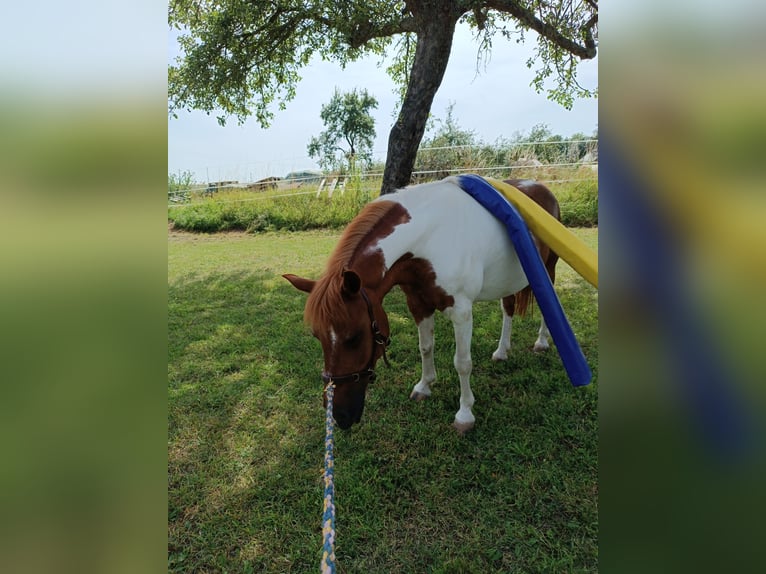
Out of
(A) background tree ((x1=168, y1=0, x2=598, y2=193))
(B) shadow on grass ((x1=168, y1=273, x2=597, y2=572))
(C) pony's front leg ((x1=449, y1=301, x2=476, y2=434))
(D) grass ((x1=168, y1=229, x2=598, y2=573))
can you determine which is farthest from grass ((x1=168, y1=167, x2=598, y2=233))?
(C) pony's front leg ((x1=449, y1=301, x2=476, y2=434))

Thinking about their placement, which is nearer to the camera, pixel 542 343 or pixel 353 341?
pixel 353 341

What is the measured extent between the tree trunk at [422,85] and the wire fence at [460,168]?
6711 mm

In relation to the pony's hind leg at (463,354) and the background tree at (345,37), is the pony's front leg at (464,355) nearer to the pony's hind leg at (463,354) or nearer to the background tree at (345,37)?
the pony's hind leg at (463,354)

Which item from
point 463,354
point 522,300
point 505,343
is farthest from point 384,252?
point 505,343

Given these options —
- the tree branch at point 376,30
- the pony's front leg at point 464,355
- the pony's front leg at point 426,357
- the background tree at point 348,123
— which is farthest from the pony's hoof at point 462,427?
the background tree at point 348,123

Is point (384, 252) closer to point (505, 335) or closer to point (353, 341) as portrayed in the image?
point (353, 341)

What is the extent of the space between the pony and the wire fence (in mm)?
9732

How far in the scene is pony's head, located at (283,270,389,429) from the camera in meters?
2.28

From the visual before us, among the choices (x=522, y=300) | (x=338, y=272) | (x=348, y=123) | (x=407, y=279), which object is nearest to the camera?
(x=338, y=272)

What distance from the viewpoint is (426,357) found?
11.5 feet

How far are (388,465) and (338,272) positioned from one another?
4.60 feet

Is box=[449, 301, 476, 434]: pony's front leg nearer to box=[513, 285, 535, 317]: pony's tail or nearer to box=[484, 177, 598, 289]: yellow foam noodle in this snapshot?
box=[484, 177, 598, 289]: yellow foam noodle
